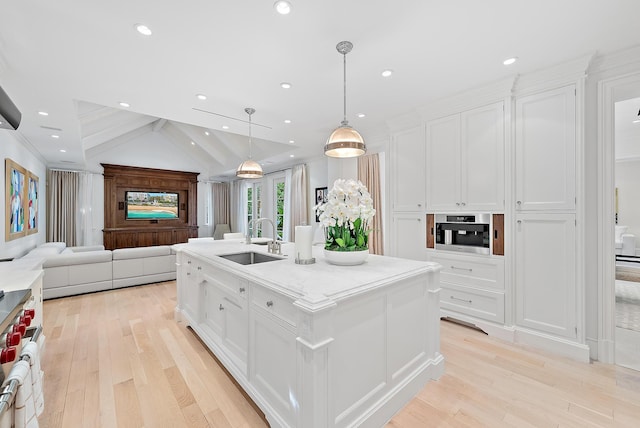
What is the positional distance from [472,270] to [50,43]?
4.29m

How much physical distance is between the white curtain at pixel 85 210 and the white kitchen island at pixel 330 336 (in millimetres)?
7102

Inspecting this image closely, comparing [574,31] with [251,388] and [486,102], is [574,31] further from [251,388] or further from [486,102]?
[251,388]

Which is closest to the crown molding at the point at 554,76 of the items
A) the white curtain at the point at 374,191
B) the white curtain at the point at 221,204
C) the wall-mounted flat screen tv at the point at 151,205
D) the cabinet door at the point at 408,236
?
the cabinet door at the point at 408,236

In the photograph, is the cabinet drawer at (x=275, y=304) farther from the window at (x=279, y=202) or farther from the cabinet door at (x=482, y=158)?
the window at (x=279, y=202)

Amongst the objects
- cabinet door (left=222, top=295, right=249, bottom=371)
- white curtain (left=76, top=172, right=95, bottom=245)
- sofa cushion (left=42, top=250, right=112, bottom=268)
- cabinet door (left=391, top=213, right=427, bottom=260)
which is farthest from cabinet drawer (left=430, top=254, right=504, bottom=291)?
white curtain (left=76, top=172, right=95, bottom=245)

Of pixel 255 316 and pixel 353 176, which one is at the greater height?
pixel 353 176

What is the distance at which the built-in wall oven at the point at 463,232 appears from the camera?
2.90 meters

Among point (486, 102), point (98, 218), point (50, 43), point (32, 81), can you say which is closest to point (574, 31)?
point (486, 102)

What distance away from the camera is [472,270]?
2.98 meters

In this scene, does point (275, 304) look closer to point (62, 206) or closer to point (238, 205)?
point (62, 206)

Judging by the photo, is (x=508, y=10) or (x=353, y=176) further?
(x=353, y=176)

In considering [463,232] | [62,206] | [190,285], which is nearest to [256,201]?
[62,206]

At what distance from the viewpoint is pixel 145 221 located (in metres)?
7.88

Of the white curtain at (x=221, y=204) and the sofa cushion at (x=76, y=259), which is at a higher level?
the white curtain at (x=221, y=204)
